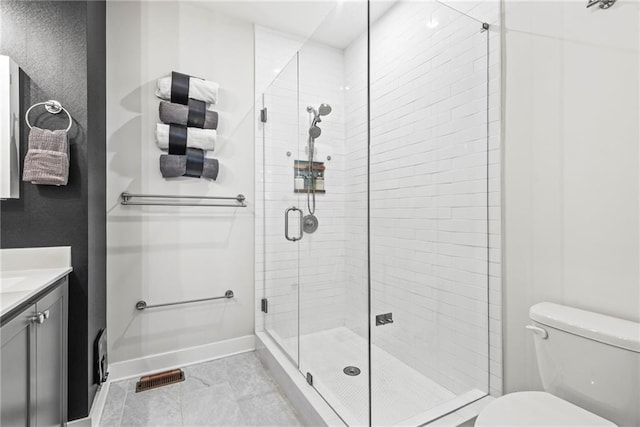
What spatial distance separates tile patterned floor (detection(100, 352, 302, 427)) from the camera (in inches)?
64.9

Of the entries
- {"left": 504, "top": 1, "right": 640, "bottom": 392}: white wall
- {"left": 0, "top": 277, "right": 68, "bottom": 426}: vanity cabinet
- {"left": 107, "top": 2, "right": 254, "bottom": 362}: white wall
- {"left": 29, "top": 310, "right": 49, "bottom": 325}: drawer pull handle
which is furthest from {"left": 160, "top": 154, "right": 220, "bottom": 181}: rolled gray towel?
{"left": 504, "top": 1, "right": 640, "bottom": 392}: white wall

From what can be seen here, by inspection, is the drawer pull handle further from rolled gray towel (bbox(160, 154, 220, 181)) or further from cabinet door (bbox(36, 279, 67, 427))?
rolled gray towel (bbox(160, 154, 220, 181))

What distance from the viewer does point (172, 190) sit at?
2.21 m

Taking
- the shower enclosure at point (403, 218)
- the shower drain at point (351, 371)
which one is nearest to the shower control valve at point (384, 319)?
the shower enclosure at point (403, 218)

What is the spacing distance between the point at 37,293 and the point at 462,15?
89.8 inches

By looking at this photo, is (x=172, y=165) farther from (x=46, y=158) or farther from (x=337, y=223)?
(x=337, y=223)

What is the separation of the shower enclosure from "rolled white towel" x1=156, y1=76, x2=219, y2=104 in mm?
860

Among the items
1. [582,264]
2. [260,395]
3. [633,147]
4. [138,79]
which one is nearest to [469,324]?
[582,264]

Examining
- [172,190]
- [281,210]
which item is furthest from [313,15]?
[172,190]

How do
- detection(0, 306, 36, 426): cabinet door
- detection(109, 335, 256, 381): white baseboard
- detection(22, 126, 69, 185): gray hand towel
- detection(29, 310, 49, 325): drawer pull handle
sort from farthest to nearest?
detection(109, 335, 256, 381): white baseboard, detection(22, 126, 69, 185): gray hand towel, detection(29, 310, 49, 325): drawer pull handle, detection(0, 306, 36, 426): cabinet door

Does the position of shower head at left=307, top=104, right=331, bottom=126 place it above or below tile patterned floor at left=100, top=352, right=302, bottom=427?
above

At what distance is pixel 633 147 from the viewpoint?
Result: 43.9 inches

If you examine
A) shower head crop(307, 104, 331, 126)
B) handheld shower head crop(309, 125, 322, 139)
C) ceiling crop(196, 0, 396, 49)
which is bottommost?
handheld shower head crop(309, 125, 322, 139)

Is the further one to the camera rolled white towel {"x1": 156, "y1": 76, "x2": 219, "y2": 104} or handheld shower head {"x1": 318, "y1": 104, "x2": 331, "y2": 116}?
rolled white towel {"x1": 156, "y1": 76, "x2": 219, "y2": 104}
